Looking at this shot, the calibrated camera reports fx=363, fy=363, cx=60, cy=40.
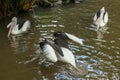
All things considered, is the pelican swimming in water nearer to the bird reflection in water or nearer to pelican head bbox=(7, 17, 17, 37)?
the bird reflection in water

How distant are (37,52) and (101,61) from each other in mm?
1645

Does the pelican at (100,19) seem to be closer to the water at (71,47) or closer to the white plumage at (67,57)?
the water at (71,47)

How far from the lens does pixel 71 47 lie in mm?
9484

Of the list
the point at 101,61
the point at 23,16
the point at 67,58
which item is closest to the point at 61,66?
the point at 67,58

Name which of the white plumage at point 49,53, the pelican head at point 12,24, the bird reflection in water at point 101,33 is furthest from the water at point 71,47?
the white plumage at point 49,53

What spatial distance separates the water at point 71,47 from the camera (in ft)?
26.0

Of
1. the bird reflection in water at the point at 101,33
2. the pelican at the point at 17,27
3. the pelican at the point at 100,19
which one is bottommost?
the bird reflection in water at the point at 101,33

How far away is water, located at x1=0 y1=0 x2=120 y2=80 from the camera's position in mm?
7922

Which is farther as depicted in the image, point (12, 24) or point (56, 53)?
point (12, 24)

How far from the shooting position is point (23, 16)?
1266cm

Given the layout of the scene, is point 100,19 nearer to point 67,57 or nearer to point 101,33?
point 101,33

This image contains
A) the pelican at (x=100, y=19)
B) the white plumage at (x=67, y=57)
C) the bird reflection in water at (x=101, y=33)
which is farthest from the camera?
the pelican at (x=100, y=19)

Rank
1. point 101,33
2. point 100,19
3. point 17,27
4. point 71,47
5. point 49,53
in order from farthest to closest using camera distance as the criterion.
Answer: point 100,19 → point 17,27 → point 101,33 → point 71,47 → point 49,53

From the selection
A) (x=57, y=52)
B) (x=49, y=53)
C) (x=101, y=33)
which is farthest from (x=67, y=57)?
(x=101, y=33)
